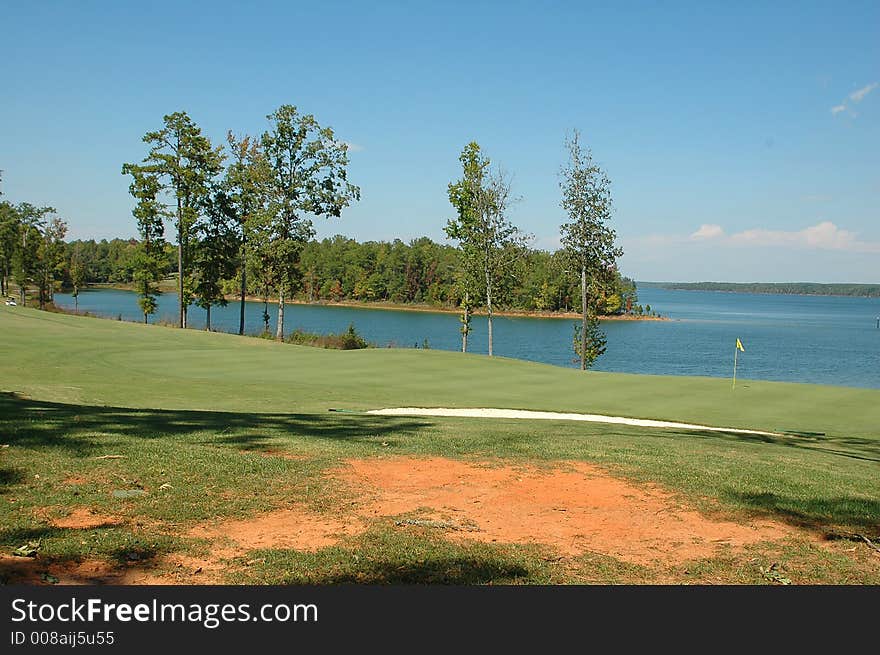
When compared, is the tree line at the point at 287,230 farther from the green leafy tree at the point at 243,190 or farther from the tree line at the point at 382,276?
the tree line at the point at 382,276

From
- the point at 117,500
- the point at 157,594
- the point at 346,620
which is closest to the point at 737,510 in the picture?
the point at 346,620

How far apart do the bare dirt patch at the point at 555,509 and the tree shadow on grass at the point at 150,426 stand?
2.42 meters

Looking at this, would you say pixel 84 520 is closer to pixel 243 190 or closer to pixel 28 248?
pixel 243 190

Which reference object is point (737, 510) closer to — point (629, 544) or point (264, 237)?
point (629, 544)

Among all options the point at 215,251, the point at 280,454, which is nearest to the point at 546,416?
the point at 280,454

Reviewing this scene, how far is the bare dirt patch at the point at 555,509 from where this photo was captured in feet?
21.1

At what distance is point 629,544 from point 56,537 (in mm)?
4871

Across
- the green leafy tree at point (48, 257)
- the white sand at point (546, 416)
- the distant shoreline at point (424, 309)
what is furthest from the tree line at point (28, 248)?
the white sand at point (546, 416)

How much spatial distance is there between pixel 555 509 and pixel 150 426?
640cm

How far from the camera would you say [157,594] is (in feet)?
15.7

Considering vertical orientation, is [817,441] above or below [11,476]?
below

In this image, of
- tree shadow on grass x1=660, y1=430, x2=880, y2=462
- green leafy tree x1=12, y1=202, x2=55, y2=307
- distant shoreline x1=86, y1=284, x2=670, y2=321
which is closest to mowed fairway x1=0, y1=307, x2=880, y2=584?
tree shadow on grass x1=660, y1=430, x2=880, y2=462

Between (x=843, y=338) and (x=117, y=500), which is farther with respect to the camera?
(x=843, y=338)

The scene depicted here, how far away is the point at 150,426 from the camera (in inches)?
417
